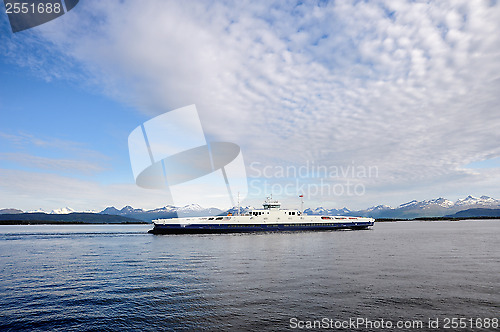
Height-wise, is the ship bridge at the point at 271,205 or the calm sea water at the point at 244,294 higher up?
the ship bridge at the point at 271,205

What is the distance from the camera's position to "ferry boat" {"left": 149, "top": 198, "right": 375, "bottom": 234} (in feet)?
359

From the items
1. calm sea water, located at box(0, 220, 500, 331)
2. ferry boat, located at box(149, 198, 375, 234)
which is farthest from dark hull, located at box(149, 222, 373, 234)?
calm sea water, located at box(0, 220, 500, 331)

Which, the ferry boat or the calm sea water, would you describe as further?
the ferry boat

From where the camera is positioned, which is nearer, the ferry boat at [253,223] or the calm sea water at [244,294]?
the calm sea water at [244,294]

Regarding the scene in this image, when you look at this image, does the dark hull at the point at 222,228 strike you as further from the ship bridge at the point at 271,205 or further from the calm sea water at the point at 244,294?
the calm sea water at the point at 244,294

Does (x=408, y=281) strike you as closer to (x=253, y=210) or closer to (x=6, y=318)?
(x=6, y=318)

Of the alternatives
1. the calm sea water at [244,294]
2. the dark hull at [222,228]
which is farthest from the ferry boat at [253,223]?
the calm sea water at [244,294]

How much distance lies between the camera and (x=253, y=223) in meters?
112

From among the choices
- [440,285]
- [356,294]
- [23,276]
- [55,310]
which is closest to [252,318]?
[356,294]

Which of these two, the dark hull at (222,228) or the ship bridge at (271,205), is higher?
the ship bridge at (271,205)

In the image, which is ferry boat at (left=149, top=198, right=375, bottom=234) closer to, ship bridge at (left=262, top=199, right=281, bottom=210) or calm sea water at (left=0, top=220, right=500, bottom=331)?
ship bridge at (left=262, top=199, right=281, bottom=210)

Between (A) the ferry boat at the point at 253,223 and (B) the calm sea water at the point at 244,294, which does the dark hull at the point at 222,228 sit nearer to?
(A) the ferry boat at the point at 253,223

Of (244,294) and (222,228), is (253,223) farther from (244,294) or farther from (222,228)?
(244,294)

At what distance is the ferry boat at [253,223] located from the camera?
110m
